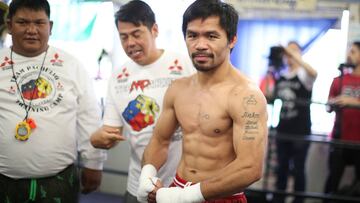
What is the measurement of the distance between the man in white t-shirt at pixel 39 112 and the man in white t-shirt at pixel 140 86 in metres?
0.17

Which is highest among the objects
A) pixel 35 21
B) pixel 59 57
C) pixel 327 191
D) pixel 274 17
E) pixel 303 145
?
pixel 274 17

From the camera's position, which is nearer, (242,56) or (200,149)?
(200,149)

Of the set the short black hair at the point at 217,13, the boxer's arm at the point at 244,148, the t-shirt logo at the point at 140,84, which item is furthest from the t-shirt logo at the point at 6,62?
the boxer's arm at the point at 244,148

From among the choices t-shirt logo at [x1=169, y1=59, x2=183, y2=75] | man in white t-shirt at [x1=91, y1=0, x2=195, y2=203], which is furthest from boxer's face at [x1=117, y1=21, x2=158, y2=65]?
t-shirt logo at [x1=169, y1=59, x2=183, y2=75]

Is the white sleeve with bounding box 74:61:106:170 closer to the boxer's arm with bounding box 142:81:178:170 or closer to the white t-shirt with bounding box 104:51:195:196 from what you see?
the white t-shirt with bounding box 104:51:195:196

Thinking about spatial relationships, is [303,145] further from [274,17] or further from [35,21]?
[35,21]

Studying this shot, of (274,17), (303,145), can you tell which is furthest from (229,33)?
(303,145)

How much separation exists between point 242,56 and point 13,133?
6.03 feet

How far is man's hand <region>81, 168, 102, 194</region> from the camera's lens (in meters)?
1.99

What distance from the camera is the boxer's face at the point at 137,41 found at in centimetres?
179

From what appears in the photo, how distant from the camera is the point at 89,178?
200cm

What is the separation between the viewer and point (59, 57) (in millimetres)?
1907

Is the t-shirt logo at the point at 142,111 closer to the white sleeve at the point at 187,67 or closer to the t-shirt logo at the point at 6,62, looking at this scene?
the white sleeve at the point at 187,67

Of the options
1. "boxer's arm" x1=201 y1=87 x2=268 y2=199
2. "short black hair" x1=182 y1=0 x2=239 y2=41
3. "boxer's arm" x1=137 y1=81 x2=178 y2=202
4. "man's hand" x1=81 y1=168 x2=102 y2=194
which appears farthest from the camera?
"man's hand" x1=81 y1=168 x2=102 y2=194
